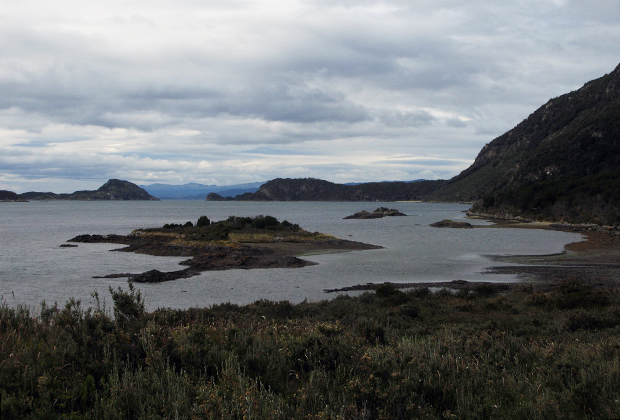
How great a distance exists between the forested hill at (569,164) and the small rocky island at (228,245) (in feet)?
164

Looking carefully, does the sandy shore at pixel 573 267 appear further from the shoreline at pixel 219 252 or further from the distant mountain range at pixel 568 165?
the distant mountain range at pixel 568 165

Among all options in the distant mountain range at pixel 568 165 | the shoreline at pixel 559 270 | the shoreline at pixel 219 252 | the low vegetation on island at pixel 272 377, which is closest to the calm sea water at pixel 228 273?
the shoreline at pixel 219 252

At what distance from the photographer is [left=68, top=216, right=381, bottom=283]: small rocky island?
111ft

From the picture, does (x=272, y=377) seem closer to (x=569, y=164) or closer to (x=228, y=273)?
(x=228, y=273)

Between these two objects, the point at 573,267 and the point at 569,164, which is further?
the point at 569,164

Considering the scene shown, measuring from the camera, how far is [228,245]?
42844 mm

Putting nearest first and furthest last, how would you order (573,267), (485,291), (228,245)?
(485,291)
(573,267)
(228,245)

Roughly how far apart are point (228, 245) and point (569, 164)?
10885 cm

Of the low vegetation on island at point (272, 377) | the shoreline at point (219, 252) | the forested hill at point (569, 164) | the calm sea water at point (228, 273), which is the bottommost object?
the calm sea water at point (228, 273)

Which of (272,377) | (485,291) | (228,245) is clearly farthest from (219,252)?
(272,377)

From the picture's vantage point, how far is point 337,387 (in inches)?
218

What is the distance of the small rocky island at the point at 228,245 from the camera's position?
33938mm

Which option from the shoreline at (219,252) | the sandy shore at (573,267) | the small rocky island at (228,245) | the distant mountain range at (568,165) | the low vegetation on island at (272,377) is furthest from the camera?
the distant mountain range at (568,165)

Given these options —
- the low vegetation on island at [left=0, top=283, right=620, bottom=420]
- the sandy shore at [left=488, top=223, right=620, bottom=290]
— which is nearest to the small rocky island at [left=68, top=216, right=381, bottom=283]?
the sandy shore at [left=488, top=223, right=620, bottom=290]
